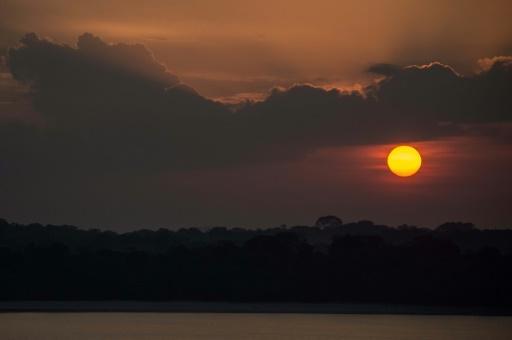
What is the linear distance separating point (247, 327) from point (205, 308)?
44.0ft

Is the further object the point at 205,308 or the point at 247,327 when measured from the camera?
the point at 205,308

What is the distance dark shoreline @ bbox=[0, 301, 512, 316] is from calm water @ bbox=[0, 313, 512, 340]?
3.58ft

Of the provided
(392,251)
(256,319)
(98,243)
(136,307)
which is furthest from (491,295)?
(98,243)

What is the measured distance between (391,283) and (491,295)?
426 inches

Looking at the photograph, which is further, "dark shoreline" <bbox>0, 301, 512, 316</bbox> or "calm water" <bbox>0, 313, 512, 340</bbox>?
"dark shoreline" <bbox>0, 301, 512, 316</bbox>

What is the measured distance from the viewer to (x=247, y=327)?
133250mm

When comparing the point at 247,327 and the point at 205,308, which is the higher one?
the point at 205,308

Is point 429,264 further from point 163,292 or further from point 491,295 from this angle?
point 163,292

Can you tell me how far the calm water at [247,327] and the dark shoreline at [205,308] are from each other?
1.09 m

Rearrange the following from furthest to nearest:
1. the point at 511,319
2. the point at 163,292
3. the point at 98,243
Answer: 1. the point at 98,243
2. the point at 163,292
3. the point at 511,319

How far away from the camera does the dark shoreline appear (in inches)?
5556

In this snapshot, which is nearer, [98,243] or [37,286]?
[37,286]

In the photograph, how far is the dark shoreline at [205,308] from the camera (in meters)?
141

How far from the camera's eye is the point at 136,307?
14688cm
